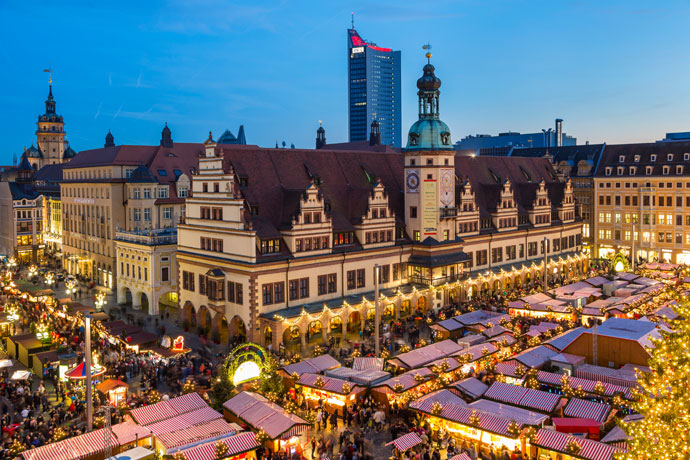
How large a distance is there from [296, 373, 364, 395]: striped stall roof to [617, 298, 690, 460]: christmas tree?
18326 mm

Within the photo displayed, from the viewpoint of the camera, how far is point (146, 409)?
112ft

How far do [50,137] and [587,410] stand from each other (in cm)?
18939

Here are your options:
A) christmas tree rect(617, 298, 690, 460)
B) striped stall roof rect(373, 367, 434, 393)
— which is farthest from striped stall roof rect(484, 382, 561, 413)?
christmas tree rect(617, 298, 690, 460)

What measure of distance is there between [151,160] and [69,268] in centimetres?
2732

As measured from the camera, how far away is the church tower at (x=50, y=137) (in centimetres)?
18600

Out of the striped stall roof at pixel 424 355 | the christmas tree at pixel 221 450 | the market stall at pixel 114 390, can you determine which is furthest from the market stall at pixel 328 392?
the market stall at pixel 114 390

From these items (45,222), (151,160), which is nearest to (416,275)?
(151,160)

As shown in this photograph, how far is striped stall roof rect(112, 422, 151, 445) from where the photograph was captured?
30878mm

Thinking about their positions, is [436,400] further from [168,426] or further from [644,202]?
[644,202]

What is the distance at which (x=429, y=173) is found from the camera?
224 ft

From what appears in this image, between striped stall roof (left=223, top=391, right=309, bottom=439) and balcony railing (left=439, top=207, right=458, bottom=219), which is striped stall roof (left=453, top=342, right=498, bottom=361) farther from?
balcony railing (left=439, top=207, right=458, bottom=219)

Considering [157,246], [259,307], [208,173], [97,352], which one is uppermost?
[208,173]

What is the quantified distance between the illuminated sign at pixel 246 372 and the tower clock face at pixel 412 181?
3504 cm

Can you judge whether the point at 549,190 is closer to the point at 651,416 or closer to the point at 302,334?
the point at 302,334
